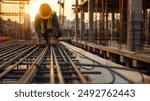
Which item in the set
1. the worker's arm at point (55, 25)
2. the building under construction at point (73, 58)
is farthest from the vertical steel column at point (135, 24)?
the worker's arm at point (55, 25)

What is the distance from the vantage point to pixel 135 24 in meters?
13.8

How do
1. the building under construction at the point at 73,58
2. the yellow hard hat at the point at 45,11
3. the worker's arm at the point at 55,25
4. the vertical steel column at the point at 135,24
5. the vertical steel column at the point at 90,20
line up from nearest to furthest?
the building under construction at the point at 73,58, the yellow hard hat at the point at 45,11, the worker's arm at the point at 55,25, the vertical steel column at the point at 135,24, the vertical steel column at the point at 90,20

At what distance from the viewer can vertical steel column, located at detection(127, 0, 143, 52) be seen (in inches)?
539

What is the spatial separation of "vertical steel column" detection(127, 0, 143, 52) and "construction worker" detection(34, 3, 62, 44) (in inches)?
105

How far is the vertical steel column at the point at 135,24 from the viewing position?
44.9 feet

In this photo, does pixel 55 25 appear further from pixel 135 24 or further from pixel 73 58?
pixel 73 58

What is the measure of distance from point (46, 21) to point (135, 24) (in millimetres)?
3304

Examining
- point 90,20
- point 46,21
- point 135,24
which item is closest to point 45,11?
point 46,21

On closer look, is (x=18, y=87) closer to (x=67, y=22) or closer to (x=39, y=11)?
(x=39, y=11)

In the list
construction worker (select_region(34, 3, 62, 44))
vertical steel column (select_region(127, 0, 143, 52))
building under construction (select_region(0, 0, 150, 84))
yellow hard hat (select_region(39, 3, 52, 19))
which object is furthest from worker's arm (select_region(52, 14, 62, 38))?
vertical steel column (select_region(127, 0, 143, 52))

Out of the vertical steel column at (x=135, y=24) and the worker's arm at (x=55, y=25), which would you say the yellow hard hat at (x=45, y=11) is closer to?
the worker's arm at (x=55, y=25)

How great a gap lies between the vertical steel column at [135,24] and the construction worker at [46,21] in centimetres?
266

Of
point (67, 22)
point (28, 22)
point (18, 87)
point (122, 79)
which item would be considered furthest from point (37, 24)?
point (67, 22)

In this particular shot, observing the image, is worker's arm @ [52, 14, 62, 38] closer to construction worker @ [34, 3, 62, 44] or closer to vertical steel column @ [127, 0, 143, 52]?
construction worker @ [34, 3, 62, 44]
